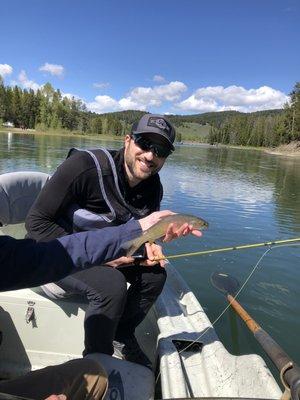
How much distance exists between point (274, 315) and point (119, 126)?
13895 centimetres

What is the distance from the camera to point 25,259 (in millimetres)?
1860

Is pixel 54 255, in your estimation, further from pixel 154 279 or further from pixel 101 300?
pixel 154 279

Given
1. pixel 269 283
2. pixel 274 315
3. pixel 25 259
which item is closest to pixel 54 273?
pixel 25 259

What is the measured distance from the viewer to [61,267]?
6.36 ft

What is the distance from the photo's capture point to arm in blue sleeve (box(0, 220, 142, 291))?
1844 millimetres

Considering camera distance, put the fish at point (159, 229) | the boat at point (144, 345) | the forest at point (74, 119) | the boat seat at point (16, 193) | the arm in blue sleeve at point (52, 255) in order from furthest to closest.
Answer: the forest at point (74, 119)
the boat seat at point (16, 193)
the boat at point (144, 345)
the fish at point (159, 229)
the arm in blue sleeve at point (52, 255)

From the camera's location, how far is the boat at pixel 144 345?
3.01 metres

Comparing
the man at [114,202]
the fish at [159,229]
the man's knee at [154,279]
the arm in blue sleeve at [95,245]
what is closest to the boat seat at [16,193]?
the man at [114,202]

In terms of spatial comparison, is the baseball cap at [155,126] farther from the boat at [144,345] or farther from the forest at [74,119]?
the forest at [74,119]

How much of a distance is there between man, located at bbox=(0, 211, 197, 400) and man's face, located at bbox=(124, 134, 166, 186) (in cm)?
126

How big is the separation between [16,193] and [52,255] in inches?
107

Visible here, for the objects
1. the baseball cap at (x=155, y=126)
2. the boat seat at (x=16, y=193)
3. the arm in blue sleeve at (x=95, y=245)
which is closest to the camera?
the arm in blue sleeve at (x=95, y=245)

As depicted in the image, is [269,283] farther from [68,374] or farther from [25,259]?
[25,259]

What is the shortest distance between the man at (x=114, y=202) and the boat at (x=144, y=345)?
12.9 inches
